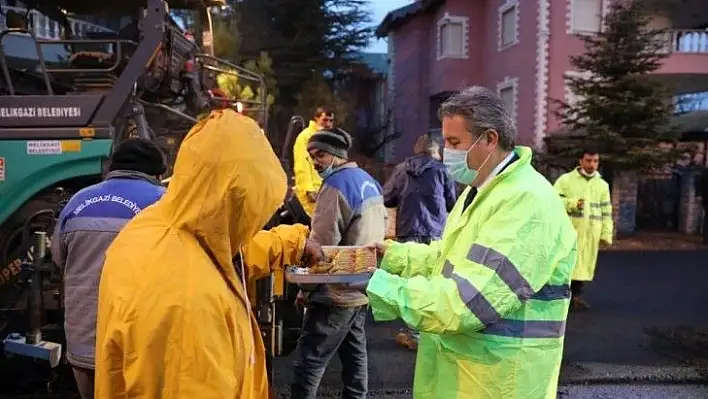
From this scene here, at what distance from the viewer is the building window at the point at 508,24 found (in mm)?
22922

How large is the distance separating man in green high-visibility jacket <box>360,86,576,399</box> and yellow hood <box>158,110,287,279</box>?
1.72 ft

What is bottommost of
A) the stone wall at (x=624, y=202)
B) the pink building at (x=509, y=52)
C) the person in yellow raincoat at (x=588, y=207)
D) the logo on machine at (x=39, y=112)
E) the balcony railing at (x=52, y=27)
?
the stone wall at (x=624, y=202)

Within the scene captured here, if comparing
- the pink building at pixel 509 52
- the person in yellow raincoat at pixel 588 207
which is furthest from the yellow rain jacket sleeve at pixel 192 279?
the pink building at pixel 509 52

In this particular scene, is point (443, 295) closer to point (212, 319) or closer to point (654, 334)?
point (212, 319)

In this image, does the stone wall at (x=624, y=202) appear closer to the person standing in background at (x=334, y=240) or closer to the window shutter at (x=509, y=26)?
the window shutter at (x=509, y=26)

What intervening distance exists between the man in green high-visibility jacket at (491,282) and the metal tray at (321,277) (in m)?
0.34

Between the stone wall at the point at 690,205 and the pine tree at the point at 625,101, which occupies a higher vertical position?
the pine tree at the point at 625,101

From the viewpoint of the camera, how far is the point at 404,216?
6551 millimetres

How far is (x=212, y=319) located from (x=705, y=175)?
1508cm

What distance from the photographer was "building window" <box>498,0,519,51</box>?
22922 millimetres

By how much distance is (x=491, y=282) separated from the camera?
212 cm

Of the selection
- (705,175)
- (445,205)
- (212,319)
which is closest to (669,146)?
(705,175)

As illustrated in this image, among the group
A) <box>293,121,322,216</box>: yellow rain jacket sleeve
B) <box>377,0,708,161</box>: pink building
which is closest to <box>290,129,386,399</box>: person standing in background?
<box>293,121,322,216</box>: yellow rain jacket sleeve

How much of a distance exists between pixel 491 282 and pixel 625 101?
14.7 metres
